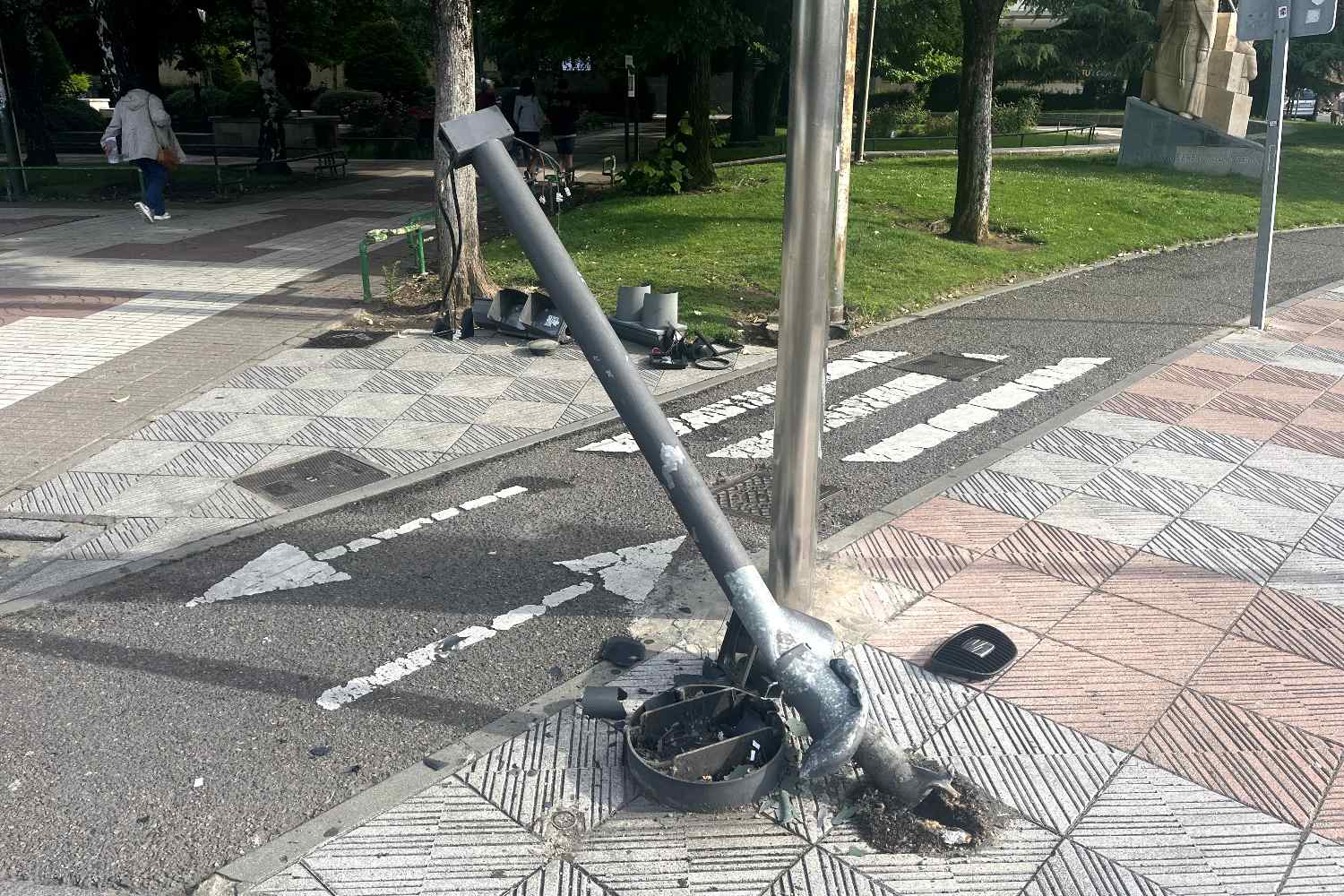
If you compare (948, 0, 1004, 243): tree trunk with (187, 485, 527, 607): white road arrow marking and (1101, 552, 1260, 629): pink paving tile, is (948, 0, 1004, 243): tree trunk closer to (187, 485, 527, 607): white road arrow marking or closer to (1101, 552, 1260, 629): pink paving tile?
(1101, 552, 1260, 629): pink paving tile

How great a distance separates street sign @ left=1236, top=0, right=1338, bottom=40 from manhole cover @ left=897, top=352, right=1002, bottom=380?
3.84 metres

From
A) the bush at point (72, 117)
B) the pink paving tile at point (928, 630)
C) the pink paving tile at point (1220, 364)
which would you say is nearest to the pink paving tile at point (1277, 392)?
the pink paving tile at point (1220, 364)

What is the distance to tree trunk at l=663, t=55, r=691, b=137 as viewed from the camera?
64.5 feet

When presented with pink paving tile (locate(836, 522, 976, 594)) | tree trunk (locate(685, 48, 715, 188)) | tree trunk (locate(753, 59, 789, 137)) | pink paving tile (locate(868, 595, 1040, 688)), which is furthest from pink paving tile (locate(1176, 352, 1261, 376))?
tree trunk (locate(753, 59, 789, 137))

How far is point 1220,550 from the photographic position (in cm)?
620

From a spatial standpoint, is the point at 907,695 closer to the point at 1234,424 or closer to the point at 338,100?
the point at 1234,424

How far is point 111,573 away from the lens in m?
5.98

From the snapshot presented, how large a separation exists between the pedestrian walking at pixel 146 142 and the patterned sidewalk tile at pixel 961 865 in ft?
54.7

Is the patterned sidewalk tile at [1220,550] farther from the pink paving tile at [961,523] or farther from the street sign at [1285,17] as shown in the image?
the street sign at [1285,17]

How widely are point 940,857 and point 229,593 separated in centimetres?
381

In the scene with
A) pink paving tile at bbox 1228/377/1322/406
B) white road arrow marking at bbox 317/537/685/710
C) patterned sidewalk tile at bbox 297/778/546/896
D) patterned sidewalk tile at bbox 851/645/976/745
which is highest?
pink paving tile at bbox 1228/377/1322/406

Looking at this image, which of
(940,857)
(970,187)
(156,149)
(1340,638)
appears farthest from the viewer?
(156,149)

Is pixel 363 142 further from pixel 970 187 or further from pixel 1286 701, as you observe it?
pixel 1286 701

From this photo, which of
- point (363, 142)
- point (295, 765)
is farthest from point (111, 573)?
point (363, 142)
